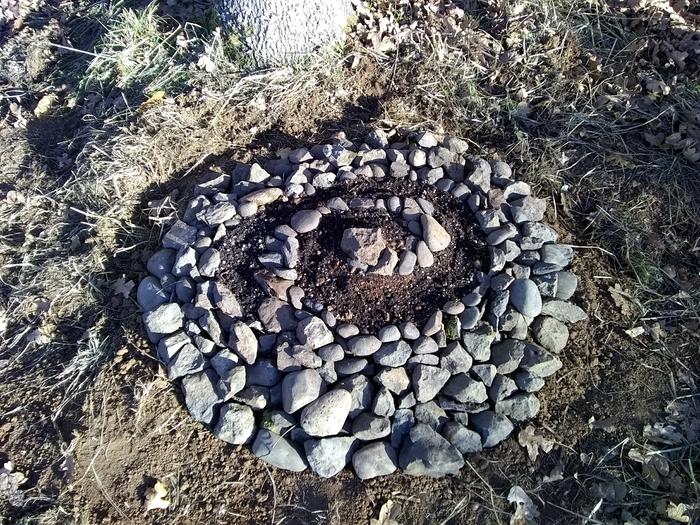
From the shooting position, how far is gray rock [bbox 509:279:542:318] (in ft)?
8.43

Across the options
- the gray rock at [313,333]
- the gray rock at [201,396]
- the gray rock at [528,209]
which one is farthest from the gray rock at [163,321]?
the gray rock at [528,209]

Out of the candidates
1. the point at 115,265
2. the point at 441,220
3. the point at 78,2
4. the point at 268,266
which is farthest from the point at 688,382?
the point at 78,2

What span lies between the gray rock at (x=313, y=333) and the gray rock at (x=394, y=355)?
0.76ft

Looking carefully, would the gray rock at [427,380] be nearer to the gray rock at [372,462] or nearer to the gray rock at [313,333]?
the gray rock at [372,462]

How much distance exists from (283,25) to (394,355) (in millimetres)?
2053

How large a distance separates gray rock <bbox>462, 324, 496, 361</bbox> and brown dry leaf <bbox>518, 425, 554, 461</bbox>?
359 millimetres

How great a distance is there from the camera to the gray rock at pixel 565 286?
2680mm

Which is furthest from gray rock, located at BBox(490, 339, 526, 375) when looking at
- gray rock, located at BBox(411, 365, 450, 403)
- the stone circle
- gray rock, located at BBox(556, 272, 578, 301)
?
gray rock, located at BBox(556, 272, 578, 301)

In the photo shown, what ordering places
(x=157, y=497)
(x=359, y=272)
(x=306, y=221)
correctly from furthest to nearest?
(x=306, y=221) → (x=359, y=272) → (x=157, y=497)

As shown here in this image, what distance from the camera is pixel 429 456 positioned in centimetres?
227

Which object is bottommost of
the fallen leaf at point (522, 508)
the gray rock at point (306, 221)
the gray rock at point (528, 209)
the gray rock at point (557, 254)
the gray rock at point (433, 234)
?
the fallen leaf at point (522, 508)

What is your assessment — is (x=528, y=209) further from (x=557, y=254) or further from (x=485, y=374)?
(x=485, y=374)

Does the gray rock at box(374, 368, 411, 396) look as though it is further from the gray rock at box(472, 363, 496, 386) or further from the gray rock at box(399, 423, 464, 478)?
the gray rock at box(472, 363, 496, 386)

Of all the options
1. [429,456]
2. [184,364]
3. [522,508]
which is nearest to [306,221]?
[184,364]
